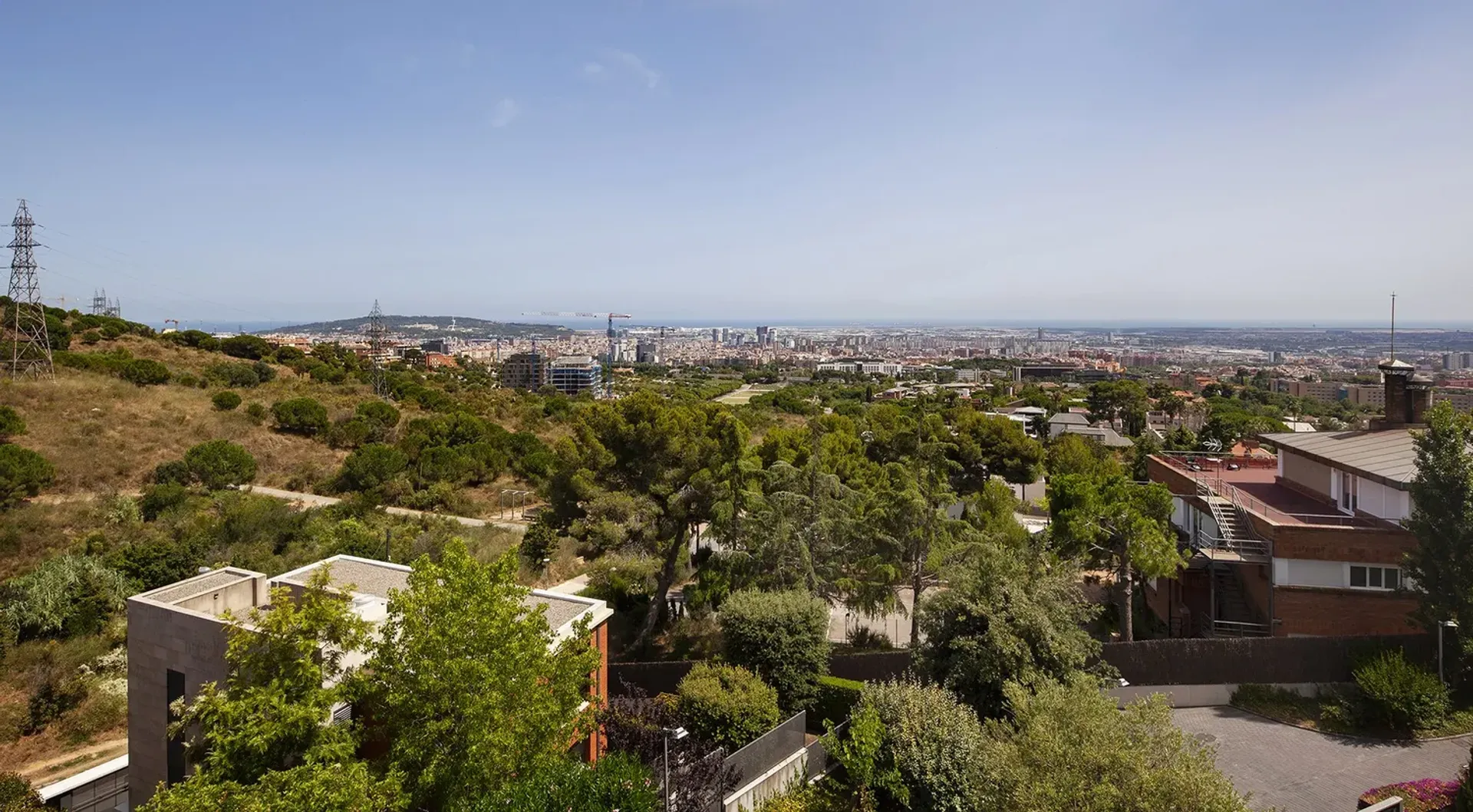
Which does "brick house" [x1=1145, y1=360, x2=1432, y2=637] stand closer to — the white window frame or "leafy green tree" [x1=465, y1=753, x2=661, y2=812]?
the white window frame

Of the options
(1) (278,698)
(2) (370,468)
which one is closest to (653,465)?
(1) (278,698)

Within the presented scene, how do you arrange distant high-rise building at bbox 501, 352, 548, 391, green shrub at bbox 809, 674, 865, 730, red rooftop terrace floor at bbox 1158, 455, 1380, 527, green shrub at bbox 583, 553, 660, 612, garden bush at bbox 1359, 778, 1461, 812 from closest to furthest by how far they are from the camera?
garden bush at bbox 1359, 778, 1461, 812
green shrub at bbox 809, 674, 865, 730
red rooftop terrace floor at bbox 1158, 455, 1380, 527
green shrub at bbox 583, 553, 660, 612
distant high-rise building at bbox 501, 352, 548, 391

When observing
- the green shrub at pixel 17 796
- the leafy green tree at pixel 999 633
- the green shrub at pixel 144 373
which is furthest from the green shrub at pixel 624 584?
the green shrub at pixel 144 373

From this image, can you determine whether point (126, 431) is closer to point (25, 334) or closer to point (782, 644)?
point (25, 334)

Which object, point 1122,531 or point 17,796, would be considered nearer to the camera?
point 17,796

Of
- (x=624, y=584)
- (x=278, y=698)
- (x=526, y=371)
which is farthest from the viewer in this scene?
(x=526, y=371)

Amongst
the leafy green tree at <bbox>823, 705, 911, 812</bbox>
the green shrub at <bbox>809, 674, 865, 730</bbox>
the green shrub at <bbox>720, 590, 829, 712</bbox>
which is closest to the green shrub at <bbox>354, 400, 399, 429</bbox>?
the green shrub at <bbox>720, 590, 829, 712</bbox>
